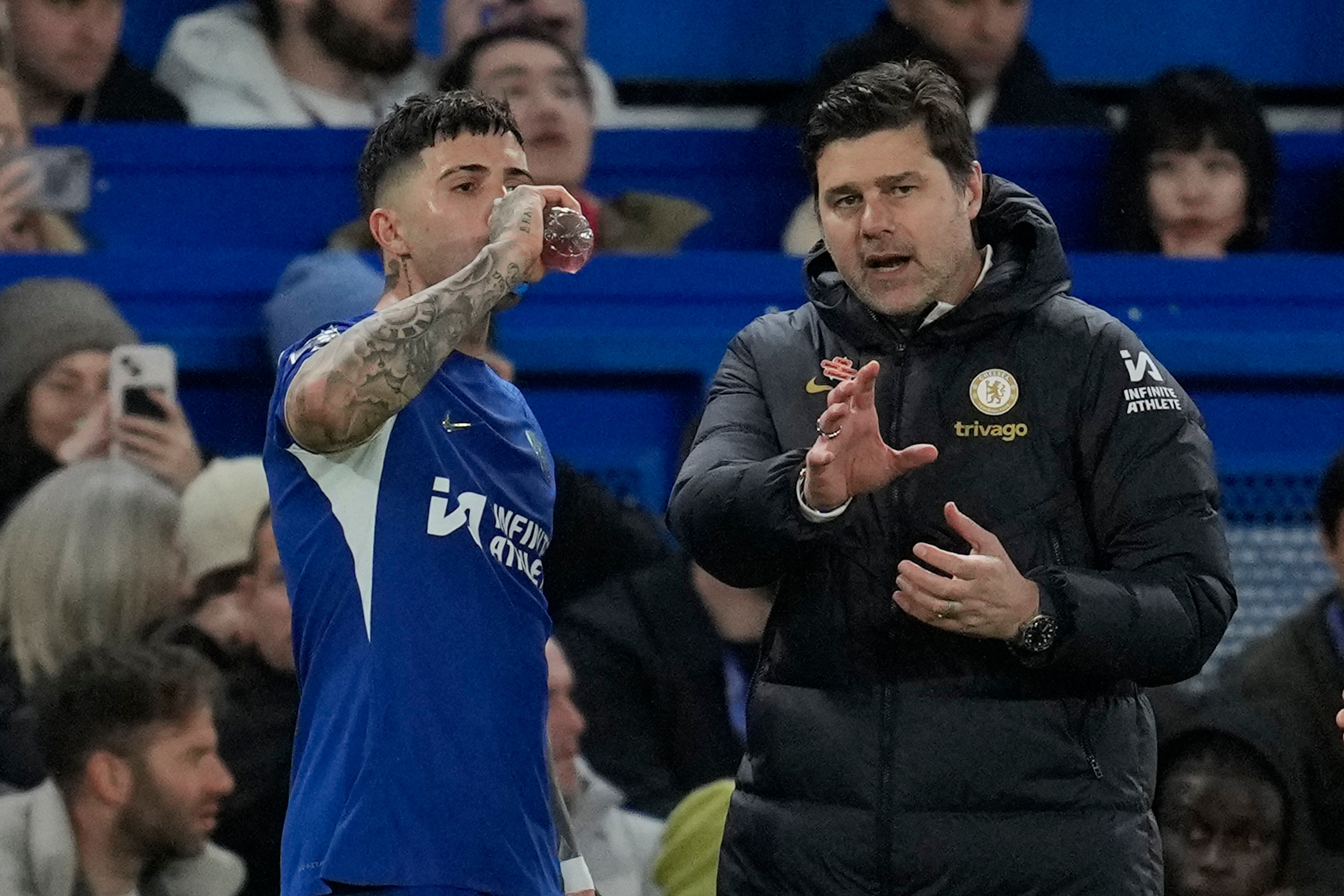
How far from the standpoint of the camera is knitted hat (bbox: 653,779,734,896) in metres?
4.50

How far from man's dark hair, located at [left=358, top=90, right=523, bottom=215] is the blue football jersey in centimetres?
32

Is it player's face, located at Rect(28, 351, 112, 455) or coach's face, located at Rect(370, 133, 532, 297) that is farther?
player's face, located at Rect(28, 351, 112, 455)

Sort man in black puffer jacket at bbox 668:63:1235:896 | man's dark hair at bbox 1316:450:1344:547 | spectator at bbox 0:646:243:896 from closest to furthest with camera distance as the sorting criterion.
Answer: man in black puffer jacket at bbox 668:63:1235:896
spectator at bbox 0:646:243:896
man's dark hair at bbox 1316:450:1344:547

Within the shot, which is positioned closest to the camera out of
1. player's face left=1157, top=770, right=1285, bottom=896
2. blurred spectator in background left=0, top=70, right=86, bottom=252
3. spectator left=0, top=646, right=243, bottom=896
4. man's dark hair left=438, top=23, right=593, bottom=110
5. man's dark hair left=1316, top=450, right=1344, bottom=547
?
spectator left=0, top=646, right=243, bottom=896

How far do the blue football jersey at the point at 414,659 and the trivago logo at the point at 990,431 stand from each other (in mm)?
640

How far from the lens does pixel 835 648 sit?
10.4 ft

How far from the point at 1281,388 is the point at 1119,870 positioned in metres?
2.95

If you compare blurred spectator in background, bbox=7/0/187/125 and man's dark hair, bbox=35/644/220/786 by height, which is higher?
blurred spectator in background, bbox=7/0/187/125

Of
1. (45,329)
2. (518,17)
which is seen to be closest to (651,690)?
(45,329)

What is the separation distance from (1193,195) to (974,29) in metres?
0.81

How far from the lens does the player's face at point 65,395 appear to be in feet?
16.1

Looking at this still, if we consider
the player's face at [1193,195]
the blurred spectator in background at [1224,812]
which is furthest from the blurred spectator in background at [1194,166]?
the blurred spectator in background at [1224,812]

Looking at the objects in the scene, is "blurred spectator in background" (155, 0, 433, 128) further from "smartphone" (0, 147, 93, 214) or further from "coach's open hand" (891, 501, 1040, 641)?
"coach's open hand" (891, 501, 1040, 641)

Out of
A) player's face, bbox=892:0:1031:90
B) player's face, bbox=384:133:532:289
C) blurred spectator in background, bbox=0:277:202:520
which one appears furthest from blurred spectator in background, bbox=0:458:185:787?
player's face, bbox=892:0:1031:90
